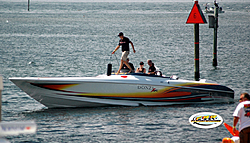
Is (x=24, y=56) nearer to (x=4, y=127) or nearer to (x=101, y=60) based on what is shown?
(x=101, y=60)

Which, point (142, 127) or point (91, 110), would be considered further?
point (91, 110)

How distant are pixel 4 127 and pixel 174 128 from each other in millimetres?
8804

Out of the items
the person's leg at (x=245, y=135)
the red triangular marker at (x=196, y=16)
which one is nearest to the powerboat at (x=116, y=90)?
the red triangular marker at (x=196, y=16)

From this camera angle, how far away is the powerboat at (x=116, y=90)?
46.9 feet

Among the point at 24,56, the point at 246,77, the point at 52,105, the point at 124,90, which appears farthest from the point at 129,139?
the point at 24,56

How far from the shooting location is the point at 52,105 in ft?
48.5

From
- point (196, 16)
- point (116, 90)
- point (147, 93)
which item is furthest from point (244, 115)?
point (196, 16)

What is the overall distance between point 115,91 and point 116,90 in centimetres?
6

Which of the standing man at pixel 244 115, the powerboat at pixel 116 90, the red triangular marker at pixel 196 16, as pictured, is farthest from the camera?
the red triangular marker at pixel 196 16

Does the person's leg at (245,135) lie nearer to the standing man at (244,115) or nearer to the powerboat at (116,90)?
the standing man at (244,115)

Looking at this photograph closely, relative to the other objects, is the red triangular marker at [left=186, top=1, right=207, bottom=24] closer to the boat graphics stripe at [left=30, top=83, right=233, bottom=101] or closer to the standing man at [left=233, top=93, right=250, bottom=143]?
the boat graphics stripe at [left=30, top=83, right=233, bottom=101]

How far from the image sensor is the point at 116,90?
572 inches

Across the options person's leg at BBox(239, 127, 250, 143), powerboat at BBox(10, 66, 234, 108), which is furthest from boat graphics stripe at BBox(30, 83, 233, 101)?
person's leg at BBox(239, 127, 250, 143)

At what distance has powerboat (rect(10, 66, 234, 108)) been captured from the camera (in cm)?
1428
